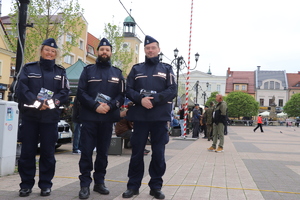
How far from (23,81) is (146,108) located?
167 cm

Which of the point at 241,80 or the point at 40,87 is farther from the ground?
the point at 241,80

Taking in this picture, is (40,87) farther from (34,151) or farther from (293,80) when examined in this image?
(293,80)

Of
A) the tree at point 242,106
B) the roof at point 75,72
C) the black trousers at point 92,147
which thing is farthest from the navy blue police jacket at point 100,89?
the tree at point 242,106

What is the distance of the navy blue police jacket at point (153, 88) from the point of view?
4.66 meters

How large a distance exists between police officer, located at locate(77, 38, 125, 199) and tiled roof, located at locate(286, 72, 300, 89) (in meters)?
91.5

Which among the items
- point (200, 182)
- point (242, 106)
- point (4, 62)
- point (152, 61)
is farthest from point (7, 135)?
point (242, 106)

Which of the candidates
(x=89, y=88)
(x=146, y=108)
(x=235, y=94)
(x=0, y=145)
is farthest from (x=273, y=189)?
(x=235, y=94)

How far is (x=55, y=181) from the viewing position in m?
5.66

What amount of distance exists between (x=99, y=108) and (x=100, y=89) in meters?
0.34

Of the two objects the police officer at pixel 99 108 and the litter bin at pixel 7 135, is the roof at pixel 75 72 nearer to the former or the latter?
the litter bin at pixel 7 135

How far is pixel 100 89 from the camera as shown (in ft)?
15.8

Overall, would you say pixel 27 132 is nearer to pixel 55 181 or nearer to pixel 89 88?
pixel 89 88

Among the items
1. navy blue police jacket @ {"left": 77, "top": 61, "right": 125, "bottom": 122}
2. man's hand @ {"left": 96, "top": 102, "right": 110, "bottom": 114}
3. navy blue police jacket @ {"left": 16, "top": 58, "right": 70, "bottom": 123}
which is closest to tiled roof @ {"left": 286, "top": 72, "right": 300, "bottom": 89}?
navy blue police jacket @ {"left": 77, "top": 61, "right": 125, "bottom": 122}

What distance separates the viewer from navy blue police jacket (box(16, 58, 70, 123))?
4539 millimetres
